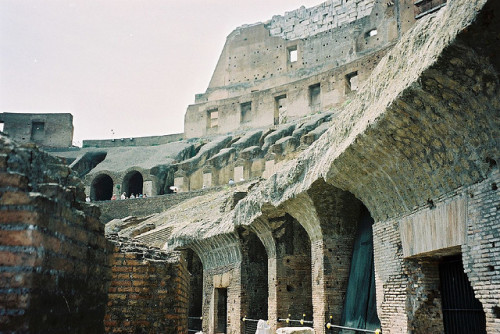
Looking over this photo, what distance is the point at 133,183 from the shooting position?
44.4 metres

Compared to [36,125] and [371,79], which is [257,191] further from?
[36,125]

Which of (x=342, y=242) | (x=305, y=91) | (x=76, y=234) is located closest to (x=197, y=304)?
(x=342, y=242)

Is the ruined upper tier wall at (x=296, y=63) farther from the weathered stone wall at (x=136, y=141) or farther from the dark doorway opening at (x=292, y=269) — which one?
the dark doorway opening at (x=292, y=269)

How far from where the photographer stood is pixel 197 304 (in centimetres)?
1988

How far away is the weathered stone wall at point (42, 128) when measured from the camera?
51.0 m

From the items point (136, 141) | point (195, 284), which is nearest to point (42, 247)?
point (195, 284)

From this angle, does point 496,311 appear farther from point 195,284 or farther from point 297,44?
point 297,44

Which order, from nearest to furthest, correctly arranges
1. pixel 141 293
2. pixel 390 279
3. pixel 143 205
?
pixel 141 293, pixel 390 279, pixel 143 205

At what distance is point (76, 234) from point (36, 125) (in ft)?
173

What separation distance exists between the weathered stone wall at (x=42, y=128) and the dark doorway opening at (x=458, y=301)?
48.4m

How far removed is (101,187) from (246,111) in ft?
47.4

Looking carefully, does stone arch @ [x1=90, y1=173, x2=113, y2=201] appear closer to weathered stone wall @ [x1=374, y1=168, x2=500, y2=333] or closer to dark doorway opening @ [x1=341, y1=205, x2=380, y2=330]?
dark doorway opening @ [x1=341, y1=205, x2=380, y2=330]

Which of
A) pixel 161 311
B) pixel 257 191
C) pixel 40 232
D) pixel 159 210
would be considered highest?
pixel 159 210

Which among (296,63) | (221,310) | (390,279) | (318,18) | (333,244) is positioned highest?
(318,18)
